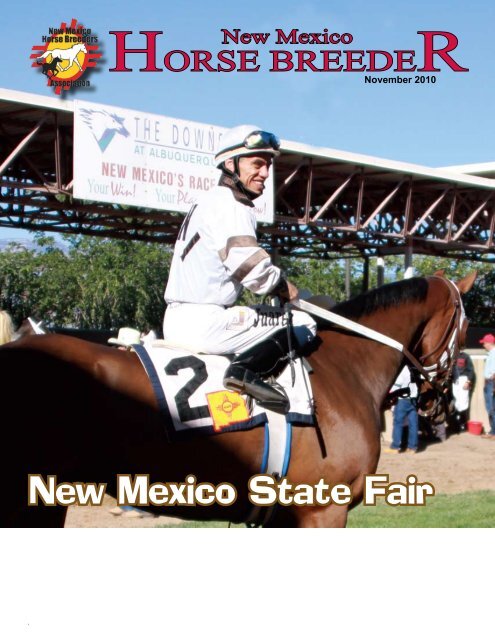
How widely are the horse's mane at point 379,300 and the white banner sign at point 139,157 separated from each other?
22.2 ft

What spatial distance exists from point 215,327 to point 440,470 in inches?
341

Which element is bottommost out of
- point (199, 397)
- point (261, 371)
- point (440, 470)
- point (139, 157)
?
point (440, 470)

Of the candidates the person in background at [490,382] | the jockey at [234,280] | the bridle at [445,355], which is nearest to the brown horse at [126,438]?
the jockey at [234,280]

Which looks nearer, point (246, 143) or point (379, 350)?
point (246, 143)

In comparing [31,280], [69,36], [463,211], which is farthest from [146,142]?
[31,280]

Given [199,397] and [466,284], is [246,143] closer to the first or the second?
[199,397]

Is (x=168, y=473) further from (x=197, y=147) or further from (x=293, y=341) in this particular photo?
(x=197, y=147)

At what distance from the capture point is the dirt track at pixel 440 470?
825 cm

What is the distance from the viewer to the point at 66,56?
415 inches

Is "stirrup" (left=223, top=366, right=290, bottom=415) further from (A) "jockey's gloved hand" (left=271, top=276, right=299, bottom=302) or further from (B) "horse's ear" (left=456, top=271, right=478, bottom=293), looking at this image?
(B) "horse's ear" (left=456, top=271, right=478, bottom=293)

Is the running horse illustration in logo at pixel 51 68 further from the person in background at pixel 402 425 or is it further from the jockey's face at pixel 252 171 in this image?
the person in background at pixel 402 425

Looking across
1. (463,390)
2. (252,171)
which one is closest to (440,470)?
(463,390)

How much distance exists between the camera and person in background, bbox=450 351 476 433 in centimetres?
1559

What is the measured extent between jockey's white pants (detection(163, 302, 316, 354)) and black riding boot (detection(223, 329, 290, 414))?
0.07 m
